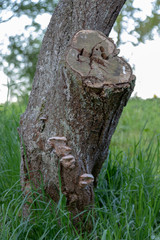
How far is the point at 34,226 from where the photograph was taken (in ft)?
4.88

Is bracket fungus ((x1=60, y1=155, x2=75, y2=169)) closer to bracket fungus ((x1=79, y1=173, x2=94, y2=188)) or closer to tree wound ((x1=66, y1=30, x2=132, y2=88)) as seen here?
bracket fungus ((x1=79, y1=173, x2=94, y2=188))

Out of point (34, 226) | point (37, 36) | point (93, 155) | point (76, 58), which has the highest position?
point (37, 36)

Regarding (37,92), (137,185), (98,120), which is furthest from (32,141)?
(137,185)

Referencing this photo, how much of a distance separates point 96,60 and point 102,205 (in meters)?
0.95

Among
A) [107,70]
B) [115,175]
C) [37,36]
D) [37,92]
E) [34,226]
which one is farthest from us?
[37,36]

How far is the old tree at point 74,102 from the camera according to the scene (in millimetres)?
1354

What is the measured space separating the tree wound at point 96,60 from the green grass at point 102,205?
53 centimetres

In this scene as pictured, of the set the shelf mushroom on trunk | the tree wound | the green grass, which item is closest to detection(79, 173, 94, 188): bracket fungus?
the shelf mushroom on trunk

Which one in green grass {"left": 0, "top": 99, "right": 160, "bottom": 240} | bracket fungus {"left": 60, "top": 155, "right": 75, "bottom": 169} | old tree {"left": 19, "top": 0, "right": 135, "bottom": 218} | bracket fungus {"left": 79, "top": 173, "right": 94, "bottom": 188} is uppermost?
old tree {"left": 19, "top": 0, "right": 135, "bottom": 218}

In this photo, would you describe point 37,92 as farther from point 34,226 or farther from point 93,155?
point 34,226

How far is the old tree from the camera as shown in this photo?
1354 millimetres

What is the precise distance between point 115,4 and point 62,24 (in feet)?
1.10

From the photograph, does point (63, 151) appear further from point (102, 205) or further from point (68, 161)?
point (102, 205)

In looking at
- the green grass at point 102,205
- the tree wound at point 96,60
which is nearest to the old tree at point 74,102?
the tree wound at point 96,60
